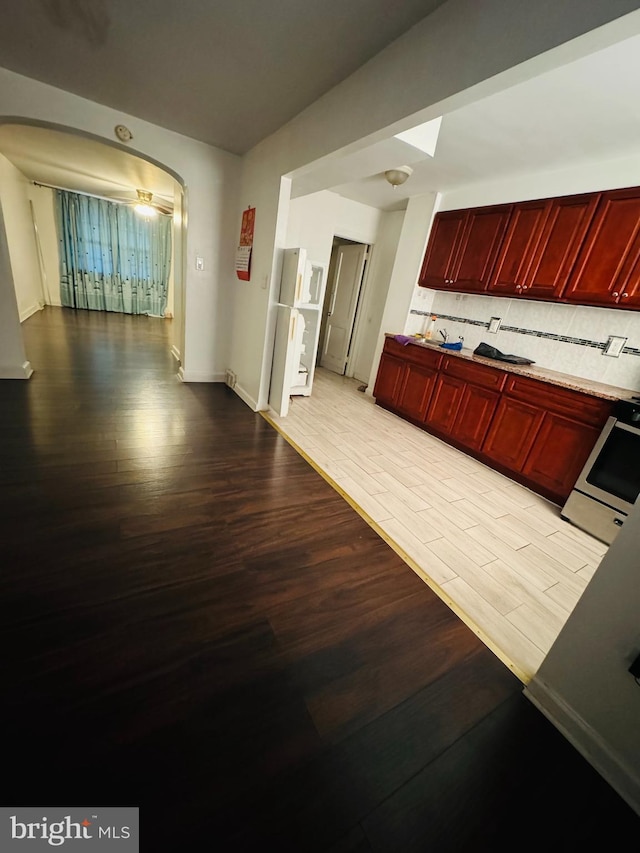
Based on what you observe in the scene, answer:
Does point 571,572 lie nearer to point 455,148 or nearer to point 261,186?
point 455,148

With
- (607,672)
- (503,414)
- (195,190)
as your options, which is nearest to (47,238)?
(195,190)

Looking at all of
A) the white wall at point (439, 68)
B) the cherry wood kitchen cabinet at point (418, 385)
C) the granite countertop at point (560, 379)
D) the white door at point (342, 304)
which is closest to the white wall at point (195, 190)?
the white wall at point (439, 68)

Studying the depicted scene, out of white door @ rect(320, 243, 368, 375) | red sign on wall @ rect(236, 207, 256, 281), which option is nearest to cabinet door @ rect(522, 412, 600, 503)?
red sign on wall @ rect(236, 207, 256, 281)

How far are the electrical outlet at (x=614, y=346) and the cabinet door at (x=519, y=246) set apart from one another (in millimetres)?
856

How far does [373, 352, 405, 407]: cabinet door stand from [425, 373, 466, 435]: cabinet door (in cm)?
54

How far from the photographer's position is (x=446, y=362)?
3383 millimetres

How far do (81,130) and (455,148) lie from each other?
126 inches

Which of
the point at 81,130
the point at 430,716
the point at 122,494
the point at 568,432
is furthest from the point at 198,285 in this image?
the point at 430,716

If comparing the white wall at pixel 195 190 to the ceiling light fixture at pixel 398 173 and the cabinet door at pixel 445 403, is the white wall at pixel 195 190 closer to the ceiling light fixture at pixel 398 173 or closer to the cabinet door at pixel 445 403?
the ceiling light fixture at pixel 398 173

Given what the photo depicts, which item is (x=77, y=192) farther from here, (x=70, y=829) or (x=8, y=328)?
(x=70, y=829)

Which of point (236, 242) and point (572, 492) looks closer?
point (572, 492)

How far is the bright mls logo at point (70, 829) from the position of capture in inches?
30.0

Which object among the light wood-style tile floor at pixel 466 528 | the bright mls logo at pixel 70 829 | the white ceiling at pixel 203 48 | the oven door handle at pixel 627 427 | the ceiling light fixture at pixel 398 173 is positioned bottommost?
the bright mls logo at pixel 70 829

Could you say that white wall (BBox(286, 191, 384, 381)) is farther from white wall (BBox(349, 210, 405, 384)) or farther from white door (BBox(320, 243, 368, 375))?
white door (BBox(320, 243, 368, 375))
